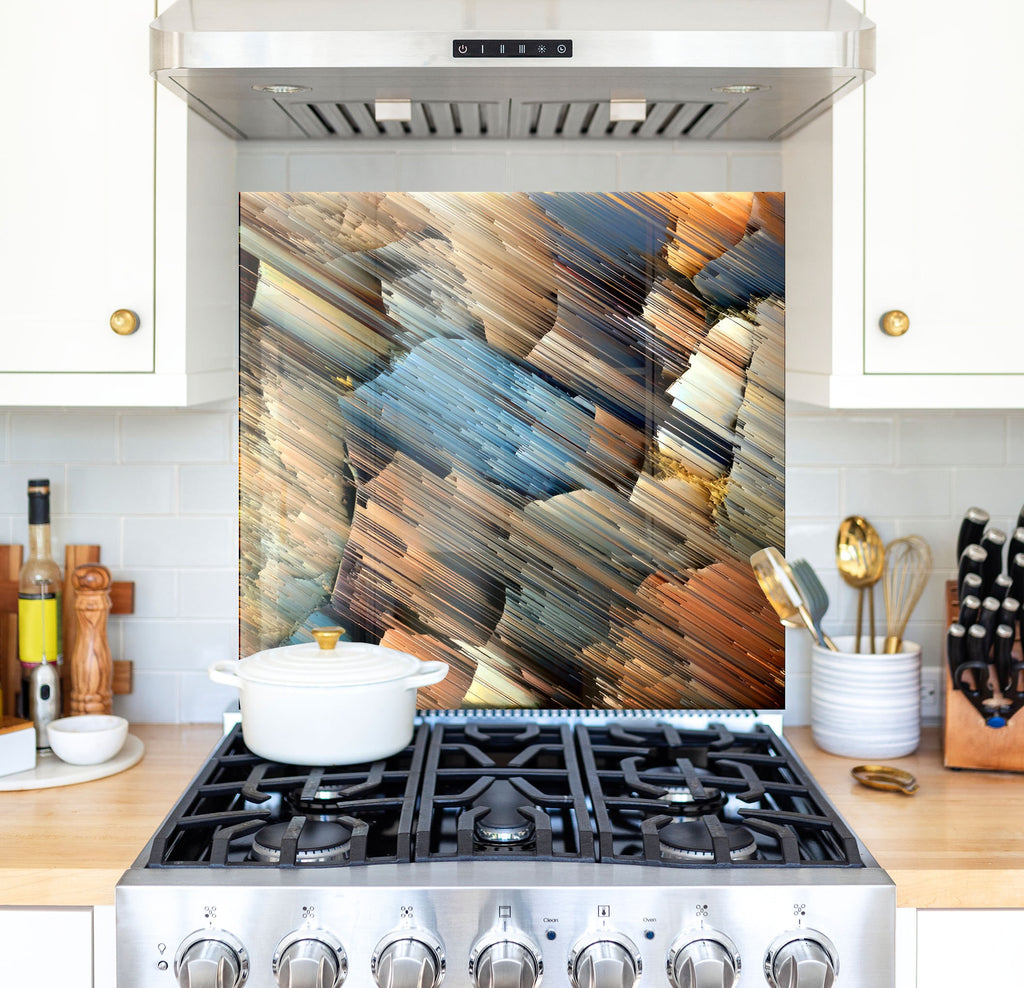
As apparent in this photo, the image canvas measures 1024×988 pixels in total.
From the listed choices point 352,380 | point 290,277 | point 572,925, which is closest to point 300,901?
point 572,925

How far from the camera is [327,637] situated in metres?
1.87

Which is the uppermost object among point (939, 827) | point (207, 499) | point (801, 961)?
point (207, 499)

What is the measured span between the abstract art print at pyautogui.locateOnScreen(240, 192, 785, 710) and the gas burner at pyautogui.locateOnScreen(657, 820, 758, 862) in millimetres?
551

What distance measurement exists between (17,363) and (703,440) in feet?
3.95

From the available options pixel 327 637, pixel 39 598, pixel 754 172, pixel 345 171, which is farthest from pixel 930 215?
pixel 39 598

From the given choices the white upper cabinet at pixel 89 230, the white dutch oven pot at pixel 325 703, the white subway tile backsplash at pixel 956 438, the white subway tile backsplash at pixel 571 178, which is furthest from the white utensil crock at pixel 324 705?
the white subway tile backsplash at pixel 956 438

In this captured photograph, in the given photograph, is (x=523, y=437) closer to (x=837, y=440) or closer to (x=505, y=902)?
(x=837, y=440)

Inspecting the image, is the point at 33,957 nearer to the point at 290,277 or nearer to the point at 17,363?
the point at 17,363

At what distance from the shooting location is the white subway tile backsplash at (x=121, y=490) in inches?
86.8

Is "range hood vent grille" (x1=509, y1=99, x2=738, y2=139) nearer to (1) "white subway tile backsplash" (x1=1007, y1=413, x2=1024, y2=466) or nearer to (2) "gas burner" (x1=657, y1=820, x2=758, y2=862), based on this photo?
(1) "white subway tile backsplash" (x1=1007, y1=413, x2=1024, y2=466)

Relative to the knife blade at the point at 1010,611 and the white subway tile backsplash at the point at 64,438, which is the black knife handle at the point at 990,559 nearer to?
the knife blade at the point at 1010,611

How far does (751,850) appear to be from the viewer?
1607 mm

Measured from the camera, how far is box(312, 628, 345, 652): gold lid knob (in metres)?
1.86

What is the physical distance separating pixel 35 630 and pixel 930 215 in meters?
1.65
